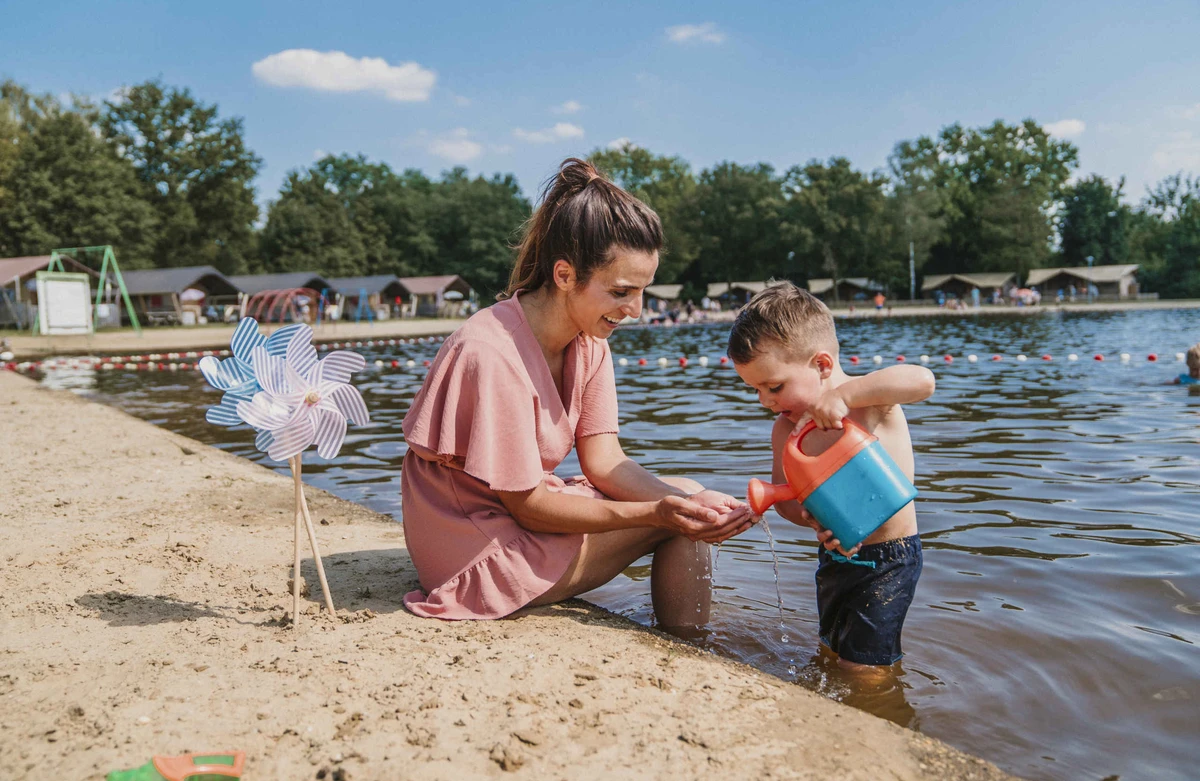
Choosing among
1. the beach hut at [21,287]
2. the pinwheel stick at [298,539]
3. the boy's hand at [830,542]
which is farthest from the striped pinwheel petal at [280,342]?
the beach hut at [21,287]

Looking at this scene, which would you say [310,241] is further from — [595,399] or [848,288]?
[595,399]

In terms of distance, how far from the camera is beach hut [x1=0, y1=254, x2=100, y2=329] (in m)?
36.5

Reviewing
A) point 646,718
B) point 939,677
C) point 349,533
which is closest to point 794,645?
point 939,677

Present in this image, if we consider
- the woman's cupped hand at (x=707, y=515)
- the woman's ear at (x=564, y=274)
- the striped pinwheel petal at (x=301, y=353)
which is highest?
the woman's ear at (x=564, y=274)

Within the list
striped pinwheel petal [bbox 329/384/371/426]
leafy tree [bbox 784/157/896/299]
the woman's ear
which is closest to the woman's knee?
the woman's ear

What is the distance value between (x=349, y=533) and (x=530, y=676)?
2.40 metres

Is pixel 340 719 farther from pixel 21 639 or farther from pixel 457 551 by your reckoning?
pixel 21 639

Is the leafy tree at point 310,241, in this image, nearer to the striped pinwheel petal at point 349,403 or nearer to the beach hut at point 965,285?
the beach hut at point 965,285

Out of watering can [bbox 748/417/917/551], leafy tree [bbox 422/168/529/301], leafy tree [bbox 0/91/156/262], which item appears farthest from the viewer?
leafy tree [bbox 422/168/529/301]

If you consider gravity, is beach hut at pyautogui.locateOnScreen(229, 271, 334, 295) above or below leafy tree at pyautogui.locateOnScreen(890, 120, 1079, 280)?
below

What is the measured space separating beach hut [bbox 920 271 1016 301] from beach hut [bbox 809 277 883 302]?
3946mm

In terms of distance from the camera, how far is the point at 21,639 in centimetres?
297

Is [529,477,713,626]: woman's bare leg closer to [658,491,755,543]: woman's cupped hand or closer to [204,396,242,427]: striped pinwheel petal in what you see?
[658,491,755,543]: woman's cupped hand

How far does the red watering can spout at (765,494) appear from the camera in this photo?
9.15 ft
